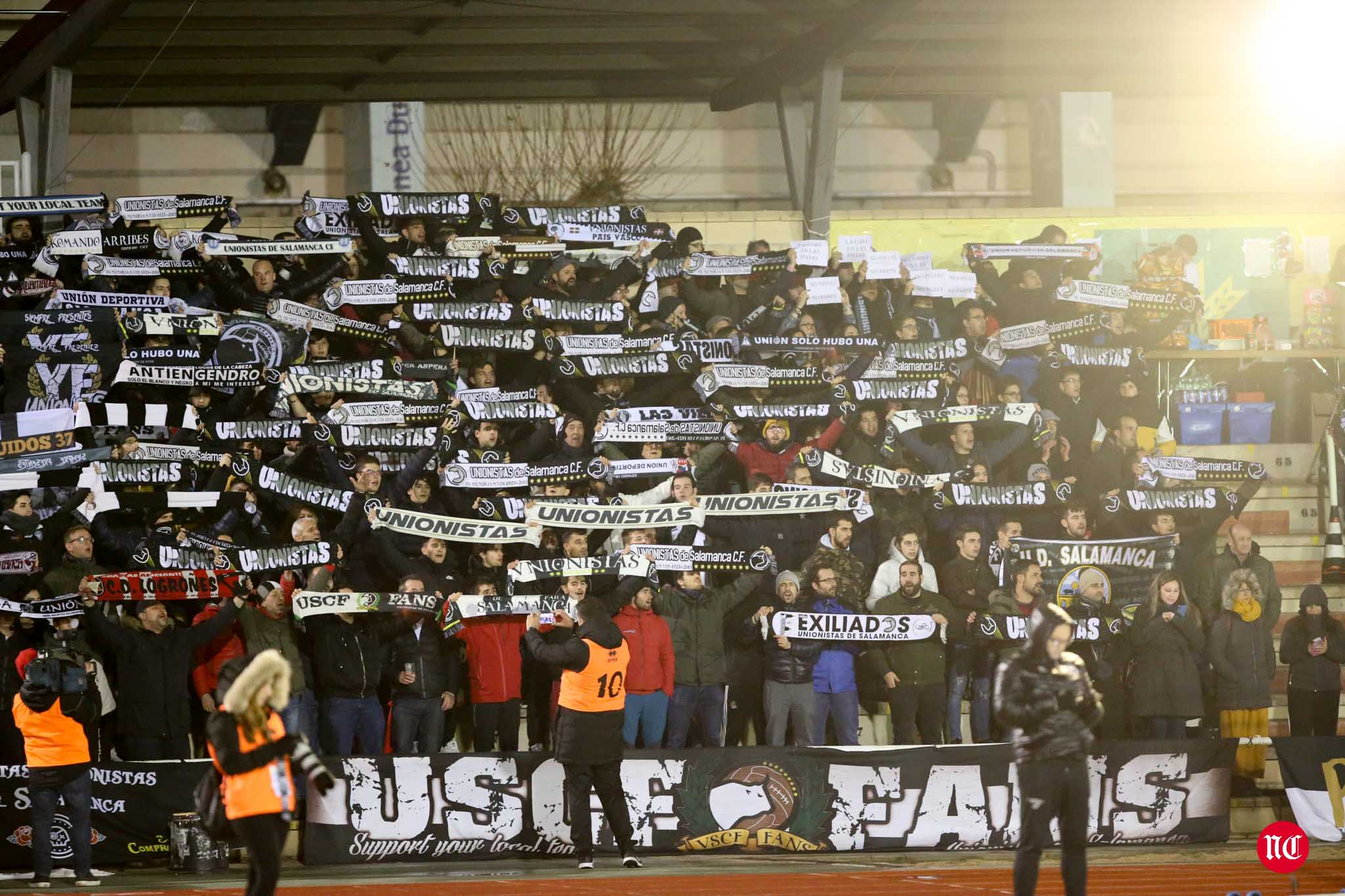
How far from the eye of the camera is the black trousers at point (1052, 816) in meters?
10.2

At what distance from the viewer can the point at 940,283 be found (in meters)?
18.1

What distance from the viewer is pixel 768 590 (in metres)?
15.8

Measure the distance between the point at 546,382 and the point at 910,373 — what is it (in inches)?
147

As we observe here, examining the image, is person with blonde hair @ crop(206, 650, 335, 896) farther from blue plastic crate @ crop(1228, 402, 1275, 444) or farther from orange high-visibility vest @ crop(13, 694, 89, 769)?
blue plastic crate @ crop(1228, 402, 1275, 444)

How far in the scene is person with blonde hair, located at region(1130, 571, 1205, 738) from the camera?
15.7m

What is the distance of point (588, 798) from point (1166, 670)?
227 inches

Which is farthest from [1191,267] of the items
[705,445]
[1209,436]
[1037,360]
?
[705,445]

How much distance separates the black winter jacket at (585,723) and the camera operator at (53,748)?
12.0 ft

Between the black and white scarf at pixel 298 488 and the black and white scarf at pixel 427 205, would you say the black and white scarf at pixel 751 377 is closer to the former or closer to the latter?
the black and white scarf at pixel 427 205

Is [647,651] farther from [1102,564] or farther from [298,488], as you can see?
[1102,564]

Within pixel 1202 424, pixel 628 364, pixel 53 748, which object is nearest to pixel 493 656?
pixel 628 364

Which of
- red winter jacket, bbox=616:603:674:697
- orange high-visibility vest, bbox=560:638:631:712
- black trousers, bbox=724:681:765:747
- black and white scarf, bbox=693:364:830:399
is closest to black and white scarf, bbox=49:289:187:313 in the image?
black and white scarf, bbox=693:364:830:399

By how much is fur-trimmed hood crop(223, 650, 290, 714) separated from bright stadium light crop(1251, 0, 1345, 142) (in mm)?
18358

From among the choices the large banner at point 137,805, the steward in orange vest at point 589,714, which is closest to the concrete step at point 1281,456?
the steward in orange vest at point 589,714
